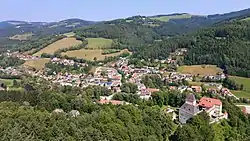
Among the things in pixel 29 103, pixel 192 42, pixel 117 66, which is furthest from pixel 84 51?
pixel 29 103

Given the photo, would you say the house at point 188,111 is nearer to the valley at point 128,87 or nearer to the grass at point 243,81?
the valley at point 128,87

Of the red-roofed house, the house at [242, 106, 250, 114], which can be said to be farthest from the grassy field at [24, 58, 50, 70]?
the red-roofed house

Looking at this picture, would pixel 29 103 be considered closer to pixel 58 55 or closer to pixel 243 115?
pixel 243 115

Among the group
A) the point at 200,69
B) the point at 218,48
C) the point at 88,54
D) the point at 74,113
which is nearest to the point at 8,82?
the point at 74,113

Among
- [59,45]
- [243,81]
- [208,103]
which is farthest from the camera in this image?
[59,45]

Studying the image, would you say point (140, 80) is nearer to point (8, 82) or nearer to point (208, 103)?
point (8, 82)

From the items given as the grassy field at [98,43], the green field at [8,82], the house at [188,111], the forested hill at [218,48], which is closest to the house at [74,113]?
the house at [188,111]

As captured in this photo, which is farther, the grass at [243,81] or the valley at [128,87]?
the grass at [243,81]
